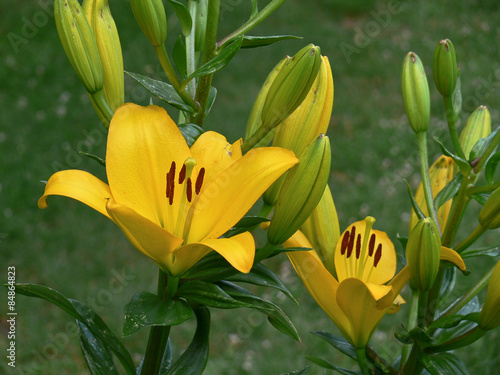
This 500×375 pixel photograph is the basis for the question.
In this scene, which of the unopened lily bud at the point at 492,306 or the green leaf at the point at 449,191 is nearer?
the unopened lily bud at the point at 492,306

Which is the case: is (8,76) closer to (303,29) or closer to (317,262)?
(303,29)

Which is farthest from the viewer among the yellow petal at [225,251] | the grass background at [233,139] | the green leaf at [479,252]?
the grass background at [233,139]

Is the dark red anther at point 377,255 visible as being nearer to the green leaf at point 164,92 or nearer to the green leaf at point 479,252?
the green leaf at point 479,252

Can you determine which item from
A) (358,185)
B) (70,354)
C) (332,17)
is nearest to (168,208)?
(70,354)

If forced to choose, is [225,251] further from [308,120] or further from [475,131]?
[475,131]

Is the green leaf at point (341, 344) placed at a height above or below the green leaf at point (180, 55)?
below

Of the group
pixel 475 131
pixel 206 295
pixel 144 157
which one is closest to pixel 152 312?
pixel 206 295

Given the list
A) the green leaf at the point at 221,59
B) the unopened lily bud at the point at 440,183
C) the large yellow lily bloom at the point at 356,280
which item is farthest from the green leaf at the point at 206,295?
the unopened lily bud at the point at 440,183
